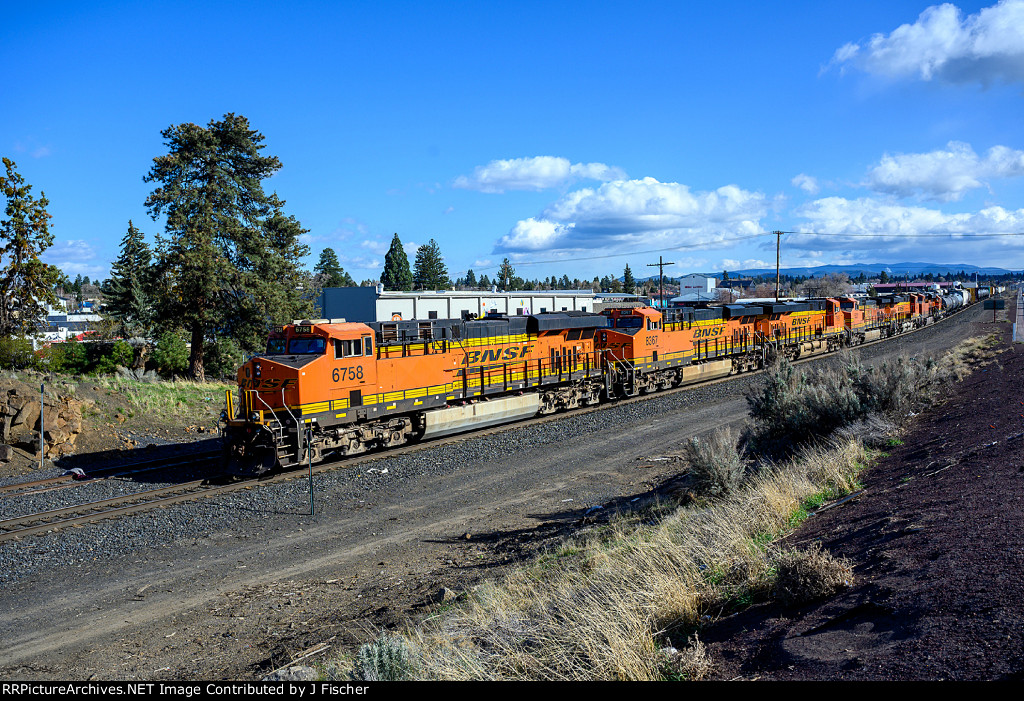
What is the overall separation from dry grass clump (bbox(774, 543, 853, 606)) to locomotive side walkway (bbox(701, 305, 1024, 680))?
0.45ft

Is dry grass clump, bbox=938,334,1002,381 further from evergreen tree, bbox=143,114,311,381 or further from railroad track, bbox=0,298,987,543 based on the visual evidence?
evergreen tree, bbox=143,114,311,381

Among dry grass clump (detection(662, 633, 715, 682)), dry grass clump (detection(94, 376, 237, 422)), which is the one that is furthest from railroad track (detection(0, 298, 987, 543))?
dry grass clump (detection(662, 633, 715, 682))

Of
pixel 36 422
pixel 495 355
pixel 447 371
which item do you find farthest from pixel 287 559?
pixel 36 422

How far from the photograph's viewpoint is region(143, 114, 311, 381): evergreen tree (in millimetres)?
33438

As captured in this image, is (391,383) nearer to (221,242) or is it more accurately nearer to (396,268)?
(221,242)

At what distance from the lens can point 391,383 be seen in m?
18.9

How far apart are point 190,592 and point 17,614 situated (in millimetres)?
2183

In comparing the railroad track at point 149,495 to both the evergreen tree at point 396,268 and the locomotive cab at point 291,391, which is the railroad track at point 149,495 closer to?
the locomotive cab at point 291,391

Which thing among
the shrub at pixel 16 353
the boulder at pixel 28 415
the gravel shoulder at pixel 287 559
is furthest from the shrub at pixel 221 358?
the gravel shoulder at pixel 287 559

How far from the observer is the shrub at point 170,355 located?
35000 millimetres

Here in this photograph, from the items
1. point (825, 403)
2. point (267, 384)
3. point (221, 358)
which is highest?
point (267, 384)

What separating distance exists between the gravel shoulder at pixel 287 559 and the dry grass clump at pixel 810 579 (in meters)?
1.20

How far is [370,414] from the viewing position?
60.0 ft

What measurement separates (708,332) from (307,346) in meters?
22.8
